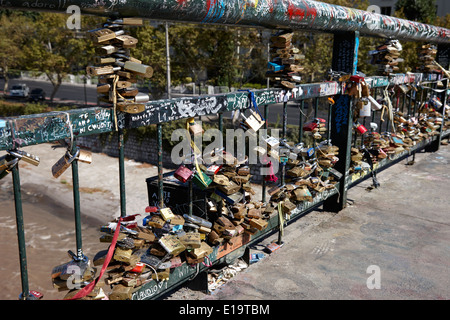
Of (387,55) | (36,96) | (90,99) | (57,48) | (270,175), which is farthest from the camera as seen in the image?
(90,99)

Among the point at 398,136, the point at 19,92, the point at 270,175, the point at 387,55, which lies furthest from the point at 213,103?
the point at 19,92

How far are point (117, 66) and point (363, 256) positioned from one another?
3245 mm

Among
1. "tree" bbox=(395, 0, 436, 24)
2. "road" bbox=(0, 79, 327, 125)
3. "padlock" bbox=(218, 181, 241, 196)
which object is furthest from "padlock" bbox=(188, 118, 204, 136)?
"tree" bbox=(395, 0, 436, 24)

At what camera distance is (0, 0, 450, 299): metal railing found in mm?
2424

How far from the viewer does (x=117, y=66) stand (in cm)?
277

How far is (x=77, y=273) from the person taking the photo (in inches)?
105

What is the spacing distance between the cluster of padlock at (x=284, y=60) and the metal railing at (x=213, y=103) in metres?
0.11

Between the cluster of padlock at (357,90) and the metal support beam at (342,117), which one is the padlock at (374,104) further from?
the metal support beam at (342,117)

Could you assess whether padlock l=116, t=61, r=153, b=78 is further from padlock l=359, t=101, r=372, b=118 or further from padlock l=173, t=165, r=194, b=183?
padlock l=359, t=101, r=372, b=118

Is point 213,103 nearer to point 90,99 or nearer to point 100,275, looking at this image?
point 100,275

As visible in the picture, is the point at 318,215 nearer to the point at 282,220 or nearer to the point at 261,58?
the point at 282,220

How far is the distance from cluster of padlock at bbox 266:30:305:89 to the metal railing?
4.5 inches

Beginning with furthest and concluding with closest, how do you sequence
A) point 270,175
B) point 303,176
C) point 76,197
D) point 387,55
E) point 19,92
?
1. point 19,92
2. point 387,55
3. point 303,176
4. point 270,175
5. point 76,197
